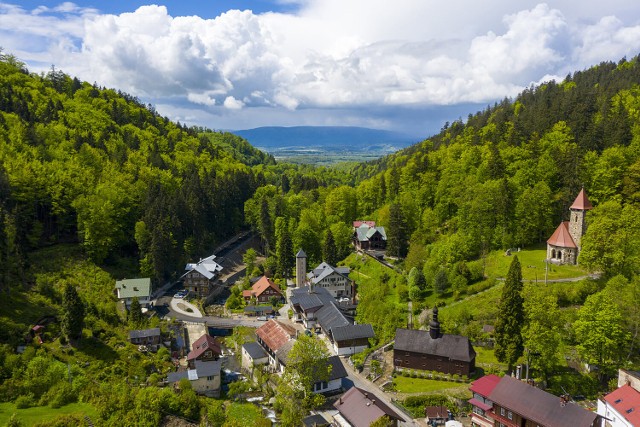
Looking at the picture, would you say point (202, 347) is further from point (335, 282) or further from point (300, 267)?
point (300, 267)

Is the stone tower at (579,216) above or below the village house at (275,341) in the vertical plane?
above

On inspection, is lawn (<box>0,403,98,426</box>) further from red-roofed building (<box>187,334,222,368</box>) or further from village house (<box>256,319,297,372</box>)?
village house (<box>256,319,297,372</box>)

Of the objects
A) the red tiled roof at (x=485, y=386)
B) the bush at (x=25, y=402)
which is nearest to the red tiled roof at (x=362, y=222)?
the red tiled roof at (x=485, y=386)

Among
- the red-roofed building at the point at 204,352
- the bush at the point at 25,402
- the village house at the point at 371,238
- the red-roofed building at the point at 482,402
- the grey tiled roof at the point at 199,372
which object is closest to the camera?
the red-roofed building at the point at 482,402

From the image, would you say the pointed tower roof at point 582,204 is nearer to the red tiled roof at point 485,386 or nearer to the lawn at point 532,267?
the lawn at point 532,267

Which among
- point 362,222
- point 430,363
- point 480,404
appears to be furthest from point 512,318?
point 362,222

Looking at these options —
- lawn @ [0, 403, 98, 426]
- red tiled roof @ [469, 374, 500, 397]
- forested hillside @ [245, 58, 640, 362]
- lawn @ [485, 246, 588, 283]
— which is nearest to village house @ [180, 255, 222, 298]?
forested hillside @ [245, 58, 640, 362]

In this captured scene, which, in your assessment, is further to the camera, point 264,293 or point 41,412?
point 264,293
